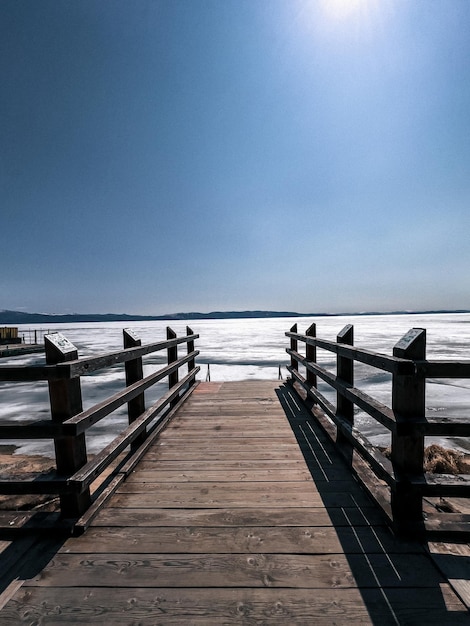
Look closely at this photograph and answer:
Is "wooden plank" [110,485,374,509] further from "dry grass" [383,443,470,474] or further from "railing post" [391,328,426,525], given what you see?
"dry grass" [383,443,470,474]

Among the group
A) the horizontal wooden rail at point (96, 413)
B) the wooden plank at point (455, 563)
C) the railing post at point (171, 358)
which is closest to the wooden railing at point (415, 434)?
the wooden plank at point (455, 563)

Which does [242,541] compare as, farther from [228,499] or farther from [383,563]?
[383,563]

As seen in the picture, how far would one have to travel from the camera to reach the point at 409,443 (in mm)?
2393

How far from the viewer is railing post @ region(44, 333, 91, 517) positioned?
2494mm

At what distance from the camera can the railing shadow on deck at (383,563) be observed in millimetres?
1773

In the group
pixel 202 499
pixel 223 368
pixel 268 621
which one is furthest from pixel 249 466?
pixel 223 368

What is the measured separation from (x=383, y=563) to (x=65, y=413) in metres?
2.43

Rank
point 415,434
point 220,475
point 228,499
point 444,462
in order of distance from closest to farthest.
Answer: point 415,434 < point 228,499 < point 220,475 < point 444,462

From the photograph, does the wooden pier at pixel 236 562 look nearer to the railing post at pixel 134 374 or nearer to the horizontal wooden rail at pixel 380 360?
the railing post at pixel 134 374

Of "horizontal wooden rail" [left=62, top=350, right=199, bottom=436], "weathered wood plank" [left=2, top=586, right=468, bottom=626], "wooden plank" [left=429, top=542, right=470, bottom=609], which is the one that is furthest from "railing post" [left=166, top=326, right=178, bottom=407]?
"wooden plank" [left=429, top=542, right=470, bottom=609]

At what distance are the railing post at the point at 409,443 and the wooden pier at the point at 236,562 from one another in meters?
0.22

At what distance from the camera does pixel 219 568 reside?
209cm

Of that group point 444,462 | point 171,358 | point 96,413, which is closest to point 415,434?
point 96,413

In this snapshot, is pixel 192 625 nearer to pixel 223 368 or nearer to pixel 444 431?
pixel 444 431
